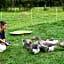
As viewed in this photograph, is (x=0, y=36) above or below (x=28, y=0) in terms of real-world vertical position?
above

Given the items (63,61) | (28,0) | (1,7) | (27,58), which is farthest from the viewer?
(28,0)

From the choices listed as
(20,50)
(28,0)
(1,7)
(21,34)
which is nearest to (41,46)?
(20,50)

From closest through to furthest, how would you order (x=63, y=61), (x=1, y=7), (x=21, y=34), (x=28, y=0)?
(x=63, y=61)
(x=21, y=34)
(x=1, y=7)
(x=28, y=0)

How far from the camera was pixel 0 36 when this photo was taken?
5.29 metres

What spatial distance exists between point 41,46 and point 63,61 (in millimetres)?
790

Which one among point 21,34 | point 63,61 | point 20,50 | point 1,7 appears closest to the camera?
point 63,61

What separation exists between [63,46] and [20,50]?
1002 millimetres

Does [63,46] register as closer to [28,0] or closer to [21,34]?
[21,34]

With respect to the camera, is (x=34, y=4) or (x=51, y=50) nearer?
(x=51, y=50)

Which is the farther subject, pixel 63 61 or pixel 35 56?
pixel 35 56

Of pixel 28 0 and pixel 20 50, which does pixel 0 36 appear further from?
pixel 28 0

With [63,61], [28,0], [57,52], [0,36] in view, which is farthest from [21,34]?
[28,0]

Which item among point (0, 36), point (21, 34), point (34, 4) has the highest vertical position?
point (0, 36)

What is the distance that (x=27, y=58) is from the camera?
4602 millimetres
